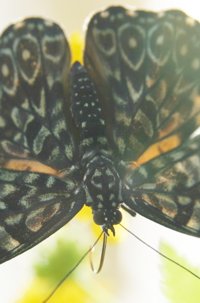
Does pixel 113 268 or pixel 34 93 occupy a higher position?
pixel 34 93

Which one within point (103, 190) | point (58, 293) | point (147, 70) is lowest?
point (58, 293)

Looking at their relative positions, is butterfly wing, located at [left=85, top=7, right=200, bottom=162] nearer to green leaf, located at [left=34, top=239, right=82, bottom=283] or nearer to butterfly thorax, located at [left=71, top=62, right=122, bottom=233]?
butterfly thorax, located at [left=71, top=62, right=122, bottom=233]

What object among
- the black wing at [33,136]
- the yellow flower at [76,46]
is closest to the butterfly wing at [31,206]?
the black wing at [33,136]

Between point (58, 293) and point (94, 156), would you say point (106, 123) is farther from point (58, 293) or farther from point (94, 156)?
point (58, 293)

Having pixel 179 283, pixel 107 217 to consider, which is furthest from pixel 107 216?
pixel 179 283

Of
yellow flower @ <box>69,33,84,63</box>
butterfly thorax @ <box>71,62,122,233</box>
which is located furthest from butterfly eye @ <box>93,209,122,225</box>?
yellow flower @ <box>69,33,84,63</box>
